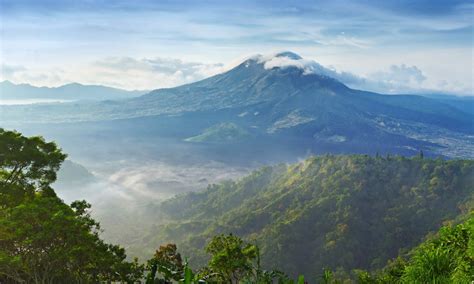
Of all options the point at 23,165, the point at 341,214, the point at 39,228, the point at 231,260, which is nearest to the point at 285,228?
the point at 341,214

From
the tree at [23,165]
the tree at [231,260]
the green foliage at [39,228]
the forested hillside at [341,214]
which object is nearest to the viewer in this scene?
the green foliage at [39,228]

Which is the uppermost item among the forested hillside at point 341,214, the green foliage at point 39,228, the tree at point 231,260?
the green foliage at point 39,228

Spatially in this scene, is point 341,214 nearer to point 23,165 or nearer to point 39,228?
point 23,165

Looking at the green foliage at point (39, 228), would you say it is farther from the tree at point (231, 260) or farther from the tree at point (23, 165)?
the tree at point (231, 260)

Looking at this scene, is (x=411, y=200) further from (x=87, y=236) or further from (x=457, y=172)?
(x=87, y=236)

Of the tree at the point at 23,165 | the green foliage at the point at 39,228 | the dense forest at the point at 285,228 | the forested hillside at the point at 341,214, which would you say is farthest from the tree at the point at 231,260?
the forested hillside at the point at 341,214

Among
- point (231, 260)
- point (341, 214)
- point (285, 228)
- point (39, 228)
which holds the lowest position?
point (285, 228)

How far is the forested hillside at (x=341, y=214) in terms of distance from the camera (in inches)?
4860

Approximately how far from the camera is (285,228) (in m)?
133

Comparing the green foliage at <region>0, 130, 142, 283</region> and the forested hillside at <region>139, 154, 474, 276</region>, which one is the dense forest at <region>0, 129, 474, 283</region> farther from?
the forested hillside at <region>139, 154, 474, 276</region>

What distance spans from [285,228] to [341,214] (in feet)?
76.0

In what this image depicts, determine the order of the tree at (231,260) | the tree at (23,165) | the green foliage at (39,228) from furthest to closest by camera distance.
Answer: the tree at (231,260), the tree at (23,165), the green foliage at (39,228)

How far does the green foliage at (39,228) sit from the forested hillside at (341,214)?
301 ft

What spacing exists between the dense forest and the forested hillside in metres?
0.37
